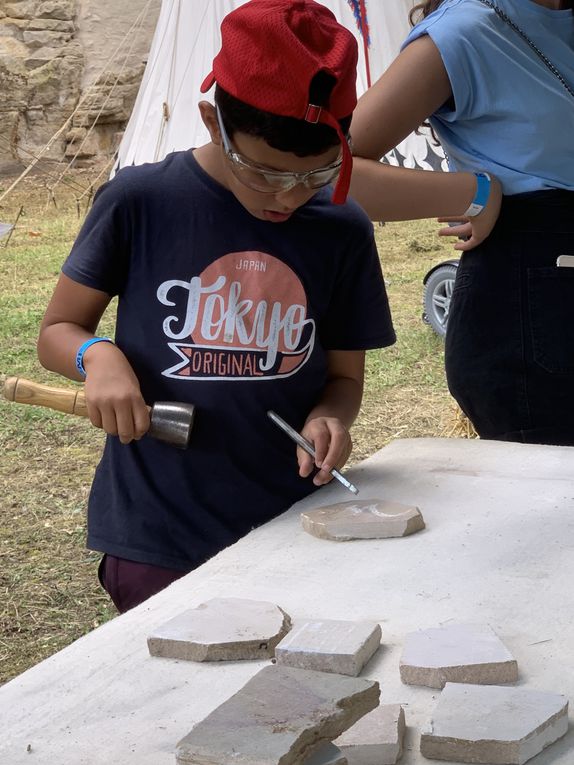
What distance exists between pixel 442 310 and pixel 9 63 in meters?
7.55

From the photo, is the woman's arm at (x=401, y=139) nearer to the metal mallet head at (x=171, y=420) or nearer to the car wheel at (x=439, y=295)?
the metal mallet head at (x=171, y=420)

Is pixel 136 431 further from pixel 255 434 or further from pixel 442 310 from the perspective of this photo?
pixel 442 310

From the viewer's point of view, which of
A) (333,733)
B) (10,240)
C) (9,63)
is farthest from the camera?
(9,63)

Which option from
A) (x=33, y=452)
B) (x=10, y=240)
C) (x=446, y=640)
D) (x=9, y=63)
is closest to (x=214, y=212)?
(x=446, y=640)

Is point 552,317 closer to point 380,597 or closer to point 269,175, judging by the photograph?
point 269,175

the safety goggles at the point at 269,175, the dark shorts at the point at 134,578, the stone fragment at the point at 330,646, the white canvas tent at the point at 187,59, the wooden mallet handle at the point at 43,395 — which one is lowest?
the dark shorts at the point at 134,578

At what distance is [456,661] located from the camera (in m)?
0.99

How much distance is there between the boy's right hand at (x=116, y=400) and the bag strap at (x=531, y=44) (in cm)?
84

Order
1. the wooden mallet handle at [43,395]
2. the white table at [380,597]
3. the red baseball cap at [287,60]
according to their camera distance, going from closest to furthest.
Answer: the white table at [380,597] → the red baseball cap at [287,60] → the wooden mallet handle at [43,395]

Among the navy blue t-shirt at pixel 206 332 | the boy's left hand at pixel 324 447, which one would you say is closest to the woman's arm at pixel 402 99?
the navy blue t-shirt at pixel 206 332

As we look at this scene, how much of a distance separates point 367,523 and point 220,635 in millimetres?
379

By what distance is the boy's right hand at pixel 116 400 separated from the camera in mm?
1376

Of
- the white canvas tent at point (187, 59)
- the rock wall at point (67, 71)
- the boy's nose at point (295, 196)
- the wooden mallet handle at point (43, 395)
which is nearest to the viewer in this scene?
the boy's nose at point (295, 196)

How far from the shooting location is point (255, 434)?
1.59 m
